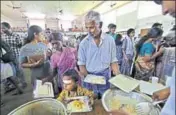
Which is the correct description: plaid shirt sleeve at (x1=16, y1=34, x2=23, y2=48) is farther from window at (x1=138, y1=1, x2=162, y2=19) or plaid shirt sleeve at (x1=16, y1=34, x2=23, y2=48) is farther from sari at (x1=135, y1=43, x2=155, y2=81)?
window at (x1=138, y1=1, x2=162, y2=19)

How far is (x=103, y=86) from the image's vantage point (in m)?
1.03

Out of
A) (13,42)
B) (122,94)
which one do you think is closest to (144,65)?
(122,94)

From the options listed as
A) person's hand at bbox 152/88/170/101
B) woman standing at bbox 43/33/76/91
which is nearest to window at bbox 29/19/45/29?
woman standing at bbox 43/33/76/91

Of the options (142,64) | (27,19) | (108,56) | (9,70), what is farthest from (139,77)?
(9,70)

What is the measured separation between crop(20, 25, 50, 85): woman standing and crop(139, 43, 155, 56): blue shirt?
84cm

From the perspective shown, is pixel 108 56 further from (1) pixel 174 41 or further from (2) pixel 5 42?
(2) pixel 5 42

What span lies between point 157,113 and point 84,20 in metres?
0.66

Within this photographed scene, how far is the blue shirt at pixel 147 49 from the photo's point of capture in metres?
1.05

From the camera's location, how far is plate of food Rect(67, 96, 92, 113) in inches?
27.8

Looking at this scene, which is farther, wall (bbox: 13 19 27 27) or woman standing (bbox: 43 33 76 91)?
woman standing (bbox: 43 33 76 91)

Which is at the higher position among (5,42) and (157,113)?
(5,42)

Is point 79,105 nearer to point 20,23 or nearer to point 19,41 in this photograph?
point 20,23

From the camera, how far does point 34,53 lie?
140 centimetres

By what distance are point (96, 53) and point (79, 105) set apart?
1.39 ft
